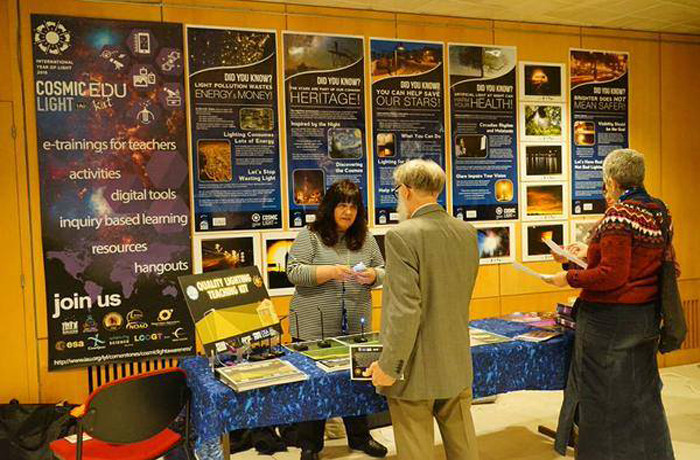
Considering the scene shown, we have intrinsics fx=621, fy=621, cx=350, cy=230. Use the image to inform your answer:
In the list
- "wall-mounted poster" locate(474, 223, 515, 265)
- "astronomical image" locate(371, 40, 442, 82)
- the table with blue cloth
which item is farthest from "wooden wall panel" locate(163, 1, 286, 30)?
the table with blue cloth

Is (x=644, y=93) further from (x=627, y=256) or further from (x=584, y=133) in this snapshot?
(x=627, y=256)

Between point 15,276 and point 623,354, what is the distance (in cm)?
345

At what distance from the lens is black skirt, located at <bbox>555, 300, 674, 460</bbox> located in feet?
9.45

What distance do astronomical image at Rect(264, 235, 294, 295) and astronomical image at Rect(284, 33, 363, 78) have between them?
1165 mm

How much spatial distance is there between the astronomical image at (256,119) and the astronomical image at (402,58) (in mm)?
853

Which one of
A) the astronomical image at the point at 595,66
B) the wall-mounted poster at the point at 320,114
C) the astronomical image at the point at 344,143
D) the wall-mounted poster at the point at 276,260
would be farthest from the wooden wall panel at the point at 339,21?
the astronomical image at the point at 595,66

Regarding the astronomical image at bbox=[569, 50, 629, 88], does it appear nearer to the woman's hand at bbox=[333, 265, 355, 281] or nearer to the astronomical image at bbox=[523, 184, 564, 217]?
the astronomical image at bbox=[523, 184, 564, 217]

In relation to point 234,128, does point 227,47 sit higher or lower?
higher

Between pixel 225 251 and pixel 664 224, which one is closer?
pixel 664 224

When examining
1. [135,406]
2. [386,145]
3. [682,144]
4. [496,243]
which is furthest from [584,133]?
[135,406]

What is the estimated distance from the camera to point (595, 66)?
5270 millimetres

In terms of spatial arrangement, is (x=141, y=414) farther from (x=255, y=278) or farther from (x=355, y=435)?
(x=355, y=435)

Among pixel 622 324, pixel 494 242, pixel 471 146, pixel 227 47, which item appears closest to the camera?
pixel 622 324

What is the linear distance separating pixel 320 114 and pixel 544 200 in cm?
205
